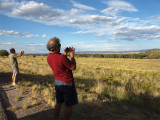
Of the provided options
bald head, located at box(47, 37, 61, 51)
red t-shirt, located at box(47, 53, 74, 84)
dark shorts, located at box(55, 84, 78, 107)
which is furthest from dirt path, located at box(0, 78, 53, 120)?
bald head, located at box(47, 37, 61, 51)

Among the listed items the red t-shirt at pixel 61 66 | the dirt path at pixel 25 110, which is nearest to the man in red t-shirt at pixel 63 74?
the red t-shirt at pixel 61 66

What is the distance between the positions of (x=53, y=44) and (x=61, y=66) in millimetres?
499

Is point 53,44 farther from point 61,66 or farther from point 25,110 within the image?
point 25,110

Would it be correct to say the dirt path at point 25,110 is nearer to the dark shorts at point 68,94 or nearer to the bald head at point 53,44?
the dark shorts at point 68,94

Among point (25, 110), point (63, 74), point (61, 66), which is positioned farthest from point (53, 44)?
point (25, 110)

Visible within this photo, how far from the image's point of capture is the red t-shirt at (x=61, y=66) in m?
2.86

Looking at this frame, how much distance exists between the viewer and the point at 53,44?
3.00 meters

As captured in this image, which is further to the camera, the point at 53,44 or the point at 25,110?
the point at 25,110

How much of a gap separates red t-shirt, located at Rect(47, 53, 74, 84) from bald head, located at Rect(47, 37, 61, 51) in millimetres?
130

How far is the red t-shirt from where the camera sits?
9.39 ft

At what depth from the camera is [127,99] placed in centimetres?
667

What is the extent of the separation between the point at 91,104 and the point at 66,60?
3.12m

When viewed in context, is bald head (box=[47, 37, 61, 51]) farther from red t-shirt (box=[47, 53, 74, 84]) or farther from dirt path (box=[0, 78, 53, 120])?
dirt path (box=[0, 78, 53, 120])

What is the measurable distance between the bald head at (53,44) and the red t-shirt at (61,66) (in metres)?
0.13
